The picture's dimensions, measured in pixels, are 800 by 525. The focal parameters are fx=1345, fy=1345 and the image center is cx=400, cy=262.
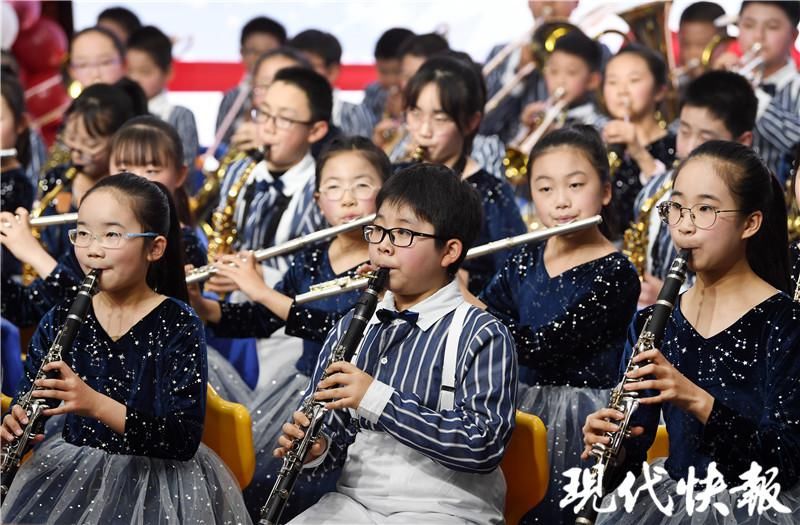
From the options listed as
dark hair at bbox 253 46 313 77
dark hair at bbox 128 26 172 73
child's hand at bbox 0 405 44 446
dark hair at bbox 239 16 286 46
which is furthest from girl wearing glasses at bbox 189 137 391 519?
dark hair at bbox 239 16 286 46

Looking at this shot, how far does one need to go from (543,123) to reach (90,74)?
6.65ft

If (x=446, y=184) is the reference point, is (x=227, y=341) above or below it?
below

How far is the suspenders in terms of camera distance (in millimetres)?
2516

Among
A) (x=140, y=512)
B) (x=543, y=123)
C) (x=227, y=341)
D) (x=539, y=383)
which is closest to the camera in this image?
(x=140, y=512)

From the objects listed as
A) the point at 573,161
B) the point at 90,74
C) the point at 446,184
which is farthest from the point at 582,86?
the point at 446,184

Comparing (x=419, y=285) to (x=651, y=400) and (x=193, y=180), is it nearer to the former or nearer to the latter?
(x=651, y=400)

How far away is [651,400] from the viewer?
2.34 meters

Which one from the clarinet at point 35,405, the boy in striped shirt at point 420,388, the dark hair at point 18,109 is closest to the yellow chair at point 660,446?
the boy in striped shirt at point 420,388

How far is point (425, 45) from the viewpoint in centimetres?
581

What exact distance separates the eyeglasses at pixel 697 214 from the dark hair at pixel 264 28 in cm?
471

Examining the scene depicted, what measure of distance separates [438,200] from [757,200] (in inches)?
23.8

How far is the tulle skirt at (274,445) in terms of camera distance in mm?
3055

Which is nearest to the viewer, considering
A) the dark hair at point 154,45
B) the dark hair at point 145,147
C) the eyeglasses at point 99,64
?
the dark hair at point 145,147

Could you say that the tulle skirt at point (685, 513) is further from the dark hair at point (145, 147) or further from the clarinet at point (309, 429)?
the dark hair at point (145, 147)
